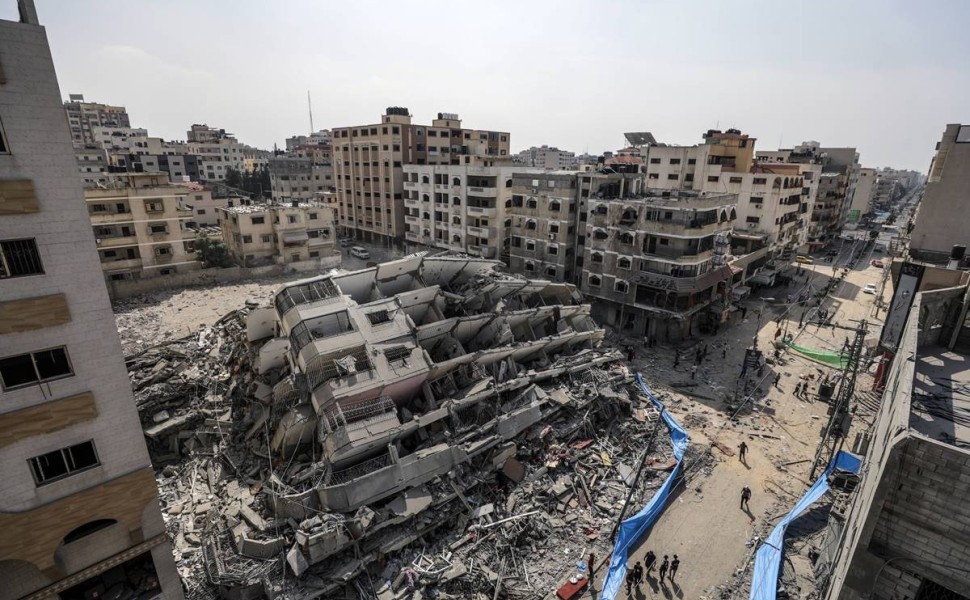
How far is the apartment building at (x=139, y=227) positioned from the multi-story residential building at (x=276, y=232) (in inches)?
184

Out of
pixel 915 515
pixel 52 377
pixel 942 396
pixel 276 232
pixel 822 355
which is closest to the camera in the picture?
pixel 915 515

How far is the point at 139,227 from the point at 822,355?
56132 millimetres

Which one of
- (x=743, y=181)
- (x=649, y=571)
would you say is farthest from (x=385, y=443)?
(x=743, y=181)

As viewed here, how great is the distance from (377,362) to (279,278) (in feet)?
102

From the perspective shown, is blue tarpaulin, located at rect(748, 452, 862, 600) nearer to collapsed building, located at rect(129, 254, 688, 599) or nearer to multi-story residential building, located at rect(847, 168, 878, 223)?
collapsed building, located at rect(129, 254, 688, 599)

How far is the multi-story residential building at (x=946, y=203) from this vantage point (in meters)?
24.5

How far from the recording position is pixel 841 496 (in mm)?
18594

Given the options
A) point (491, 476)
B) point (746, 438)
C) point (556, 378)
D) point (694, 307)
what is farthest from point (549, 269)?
point (491, 476)

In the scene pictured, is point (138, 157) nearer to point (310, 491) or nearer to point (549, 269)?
point (549, 269)

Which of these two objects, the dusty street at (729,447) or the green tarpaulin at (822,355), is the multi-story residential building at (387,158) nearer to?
the dusty street at (729,447)

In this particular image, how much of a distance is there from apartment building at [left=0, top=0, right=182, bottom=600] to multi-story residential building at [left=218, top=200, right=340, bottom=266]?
1501 inches

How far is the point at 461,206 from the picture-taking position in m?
51.4

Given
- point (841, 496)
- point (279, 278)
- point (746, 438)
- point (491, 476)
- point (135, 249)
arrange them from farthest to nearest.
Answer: point (279, 278) < point (135, 249) < point (746, 438) < point (491, 476) < point (841, 496)

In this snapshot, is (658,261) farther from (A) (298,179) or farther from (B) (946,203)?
(A) (298,179)
